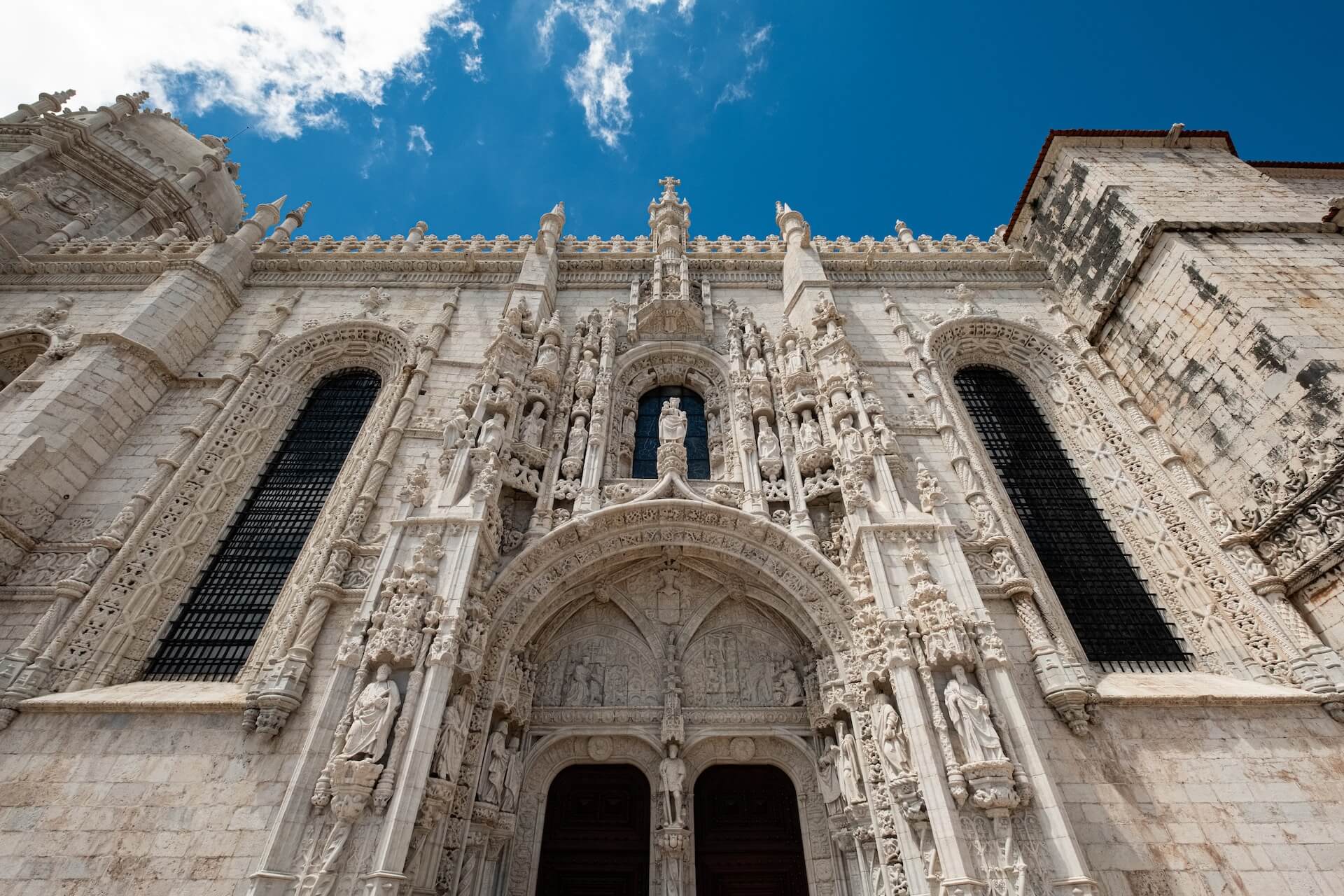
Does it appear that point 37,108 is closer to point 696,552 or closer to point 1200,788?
point 696,552

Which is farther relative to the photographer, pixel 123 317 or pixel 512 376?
pixel 123 317

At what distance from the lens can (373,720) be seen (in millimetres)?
6371

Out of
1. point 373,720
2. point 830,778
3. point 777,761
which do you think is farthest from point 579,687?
point 830,778

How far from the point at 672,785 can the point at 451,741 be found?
2.71m

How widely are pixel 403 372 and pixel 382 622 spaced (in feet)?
19.8

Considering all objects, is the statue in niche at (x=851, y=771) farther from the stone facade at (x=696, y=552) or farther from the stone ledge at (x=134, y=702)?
the stone ledge at (x=134, y=702)

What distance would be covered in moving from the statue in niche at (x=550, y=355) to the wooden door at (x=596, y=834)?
6.20 m

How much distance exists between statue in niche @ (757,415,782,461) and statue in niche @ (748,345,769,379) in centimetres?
114

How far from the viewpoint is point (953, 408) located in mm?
11375

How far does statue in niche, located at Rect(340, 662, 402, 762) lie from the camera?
6.21 metres

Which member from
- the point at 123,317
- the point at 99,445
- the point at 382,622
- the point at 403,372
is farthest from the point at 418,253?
the point at 382,622

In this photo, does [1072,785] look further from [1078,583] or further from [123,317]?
[123,317]

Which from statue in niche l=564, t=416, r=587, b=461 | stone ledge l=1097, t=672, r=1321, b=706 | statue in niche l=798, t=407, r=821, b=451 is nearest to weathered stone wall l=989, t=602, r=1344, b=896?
stone ledge l=1097, t=672, r=1321, b=706

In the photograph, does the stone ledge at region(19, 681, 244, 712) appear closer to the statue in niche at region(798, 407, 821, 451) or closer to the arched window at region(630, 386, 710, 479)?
the arched window at region(630, 386, 710, 479)
